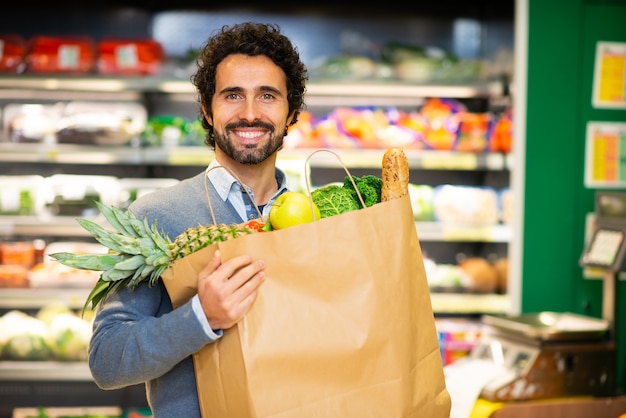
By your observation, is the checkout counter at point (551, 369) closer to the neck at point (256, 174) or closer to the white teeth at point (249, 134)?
the neck at point (256, 174)

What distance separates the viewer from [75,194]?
4.34 meters

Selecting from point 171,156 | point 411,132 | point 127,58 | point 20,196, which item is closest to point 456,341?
point 411,132

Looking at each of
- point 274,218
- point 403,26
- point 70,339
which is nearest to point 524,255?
point 403,26

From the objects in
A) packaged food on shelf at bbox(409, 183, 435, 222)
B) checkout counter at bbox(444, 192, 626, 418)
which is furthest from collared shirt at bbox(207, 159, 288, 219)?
packaged food on shelf at bbox(409, 183, 435, 222)

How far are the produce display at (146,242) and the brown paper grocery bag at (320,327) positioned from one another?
40 millimetres

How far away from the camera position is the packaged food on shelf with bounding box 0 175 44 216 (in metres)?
4.23

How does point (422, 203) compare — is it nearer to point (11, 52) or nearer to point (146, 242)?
point (11, 52)

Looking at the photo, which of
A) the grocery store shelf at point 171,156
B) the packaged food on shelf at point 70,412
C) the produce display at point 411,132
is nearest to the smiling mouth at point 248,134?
the grocery store shelf at point 171,156

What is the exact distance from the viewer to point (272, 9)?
15.6 feet

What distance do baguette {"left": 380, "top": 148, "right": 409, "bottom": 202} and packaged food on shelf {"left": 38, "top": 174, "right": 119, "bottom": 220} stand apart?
300 centimetres

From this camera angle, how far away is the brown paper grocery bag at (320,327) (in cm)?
150

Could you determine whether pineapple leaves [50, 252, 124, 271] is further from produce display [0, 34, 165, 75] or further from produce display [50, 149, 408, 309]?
produce display [0, 34, 165, 75]

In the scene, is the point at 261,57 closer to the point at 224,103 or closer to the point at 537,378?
the point at 224,103

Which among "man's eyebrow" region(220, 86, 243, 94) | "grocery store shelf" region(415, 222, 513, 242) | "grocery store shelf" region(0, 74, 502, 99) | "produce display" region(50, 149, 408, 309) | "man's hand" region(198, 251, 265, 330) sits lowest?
"grocery store shelf" region(415, 222, 513, 242)
